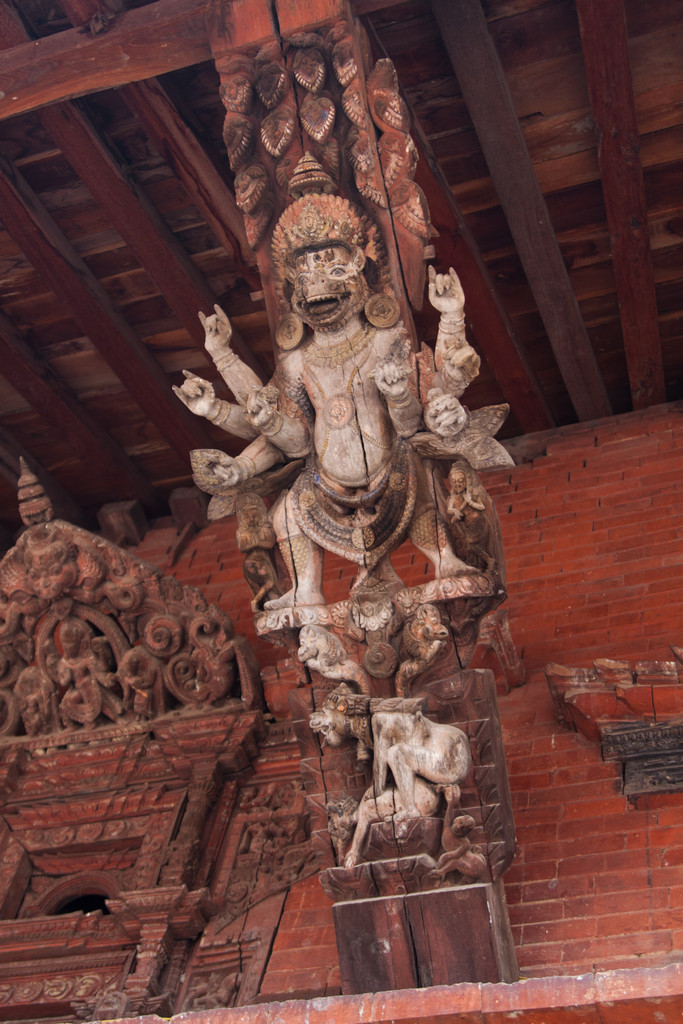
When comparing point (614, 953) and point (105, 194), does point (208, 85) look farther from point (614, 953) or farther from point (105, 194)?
point (614, 953)

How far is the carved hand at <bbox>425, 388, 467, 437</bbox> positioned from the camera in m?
4.42

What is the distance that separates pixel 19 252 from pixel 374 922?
4.10 metres

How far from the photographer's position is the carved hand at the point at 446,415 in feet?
14.5

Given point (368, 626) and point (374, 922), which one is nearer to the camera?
point (374, 922)

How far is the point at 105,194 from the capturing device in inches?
245

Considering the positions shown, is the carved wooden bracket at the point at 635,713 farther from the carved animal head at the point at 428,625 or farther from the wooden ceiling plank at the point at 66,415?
the wooden ceiling plank at the point at 66,415

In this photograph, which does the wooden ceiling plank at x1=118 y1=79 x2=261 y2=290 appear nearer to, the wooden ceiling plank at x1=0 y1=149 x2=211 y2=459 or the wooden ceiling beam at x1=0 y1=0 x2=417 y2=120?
the wooden ceiling beam at x1=0 y1=0 x2=417 y2=120

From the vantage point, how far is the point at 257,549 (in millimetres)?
4766

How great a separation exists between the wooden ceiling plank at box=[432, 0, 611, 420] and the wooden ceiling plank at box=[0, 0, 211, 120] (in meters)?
1.07

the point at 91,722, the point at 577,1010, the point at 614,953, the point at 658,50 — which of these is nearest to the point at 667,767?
the point at 614,953

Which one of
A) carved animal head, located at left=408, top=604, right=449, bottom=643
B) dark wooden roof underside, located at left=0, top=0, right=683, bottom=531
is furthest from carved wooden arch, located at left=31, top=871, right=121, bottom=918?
dark wooden roof underside, located at left=0, top=0, right=683, bottom=531

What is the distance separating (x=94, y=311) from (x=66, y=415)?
0.79 metres

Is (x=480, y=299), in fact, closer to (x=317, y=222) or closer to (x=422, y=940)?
(x=317, y=222)

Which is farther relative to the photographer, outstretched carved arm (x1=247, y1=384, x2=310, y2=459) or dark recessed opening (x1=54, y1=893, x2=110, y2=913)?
dark recessed opening (x1=54, y1=893, x2=110, y2=913)
